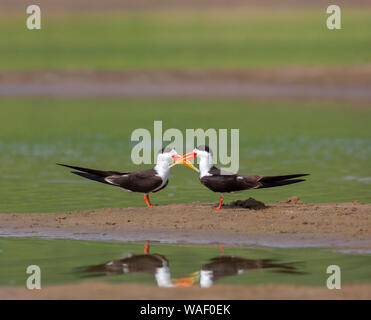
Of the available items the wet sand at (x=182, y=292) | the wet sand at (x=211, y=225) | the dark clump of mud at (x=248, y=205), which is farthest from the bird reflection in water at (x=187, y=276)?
the dark clump of mud at (x=248, y=205)

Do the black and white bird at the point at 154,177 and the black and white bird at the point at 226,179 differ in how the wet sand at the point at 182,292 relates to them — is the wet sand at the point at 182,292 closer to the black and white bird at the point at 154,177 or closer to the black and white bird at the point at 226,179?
the black and white bird at the point at 226,179

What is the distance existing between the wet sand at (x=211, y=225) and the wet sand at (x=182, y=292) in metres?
2.01

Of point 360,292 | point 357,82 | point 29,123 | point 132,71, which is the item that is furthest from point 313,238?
point 132,71

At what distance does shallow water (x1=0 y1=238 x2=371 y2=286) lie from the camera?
1047 centimetres

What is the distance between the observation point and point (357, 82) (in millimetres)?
43312

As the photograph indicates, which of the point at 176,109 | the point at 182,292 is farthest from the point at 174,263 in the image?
the point at 176,109

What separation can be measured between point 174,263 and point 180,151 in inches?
500

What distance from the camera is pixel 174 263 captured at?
11.1m

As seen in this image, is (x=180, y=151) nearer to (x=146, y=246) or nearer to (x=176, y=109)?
(x=146, y=246)

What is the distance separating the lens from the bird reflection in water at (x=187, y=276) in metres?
10.4

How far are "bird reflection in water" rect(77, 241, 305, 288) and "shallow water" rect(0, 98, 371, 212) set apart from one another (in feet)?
13.7

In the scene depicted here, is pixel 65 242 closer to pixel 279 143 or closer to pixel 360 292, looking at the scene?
pixel 360 292

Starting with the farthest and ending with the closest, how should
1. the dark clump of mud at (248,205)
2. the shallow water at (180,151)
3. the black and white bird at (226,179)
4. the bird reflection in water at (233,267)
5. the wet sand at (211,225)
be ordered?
the shallow water at (180,151)
the dark clump of mud at (248,205)
the black and white bird at (226,179)
the wet sand at (211,225)
the bird reflection in water at (233,267)
